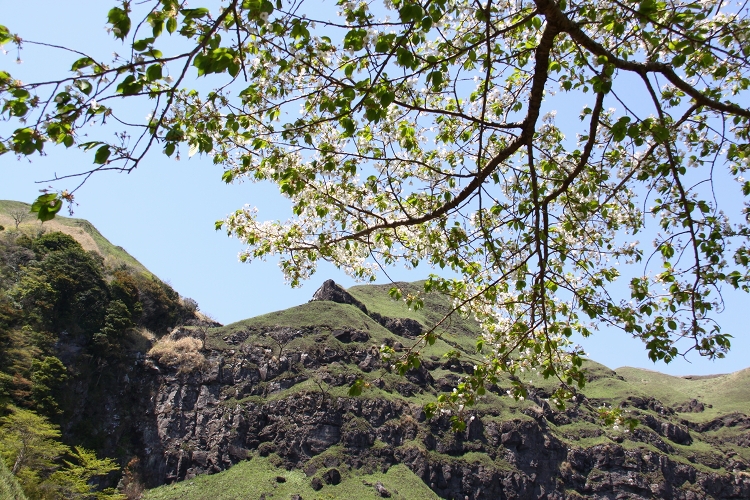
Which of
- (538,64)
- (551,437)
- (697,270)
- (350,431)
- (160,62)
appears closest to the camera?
(160,62)

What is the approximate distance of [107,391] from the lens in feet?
169

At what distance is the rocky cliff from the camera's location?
5194cm

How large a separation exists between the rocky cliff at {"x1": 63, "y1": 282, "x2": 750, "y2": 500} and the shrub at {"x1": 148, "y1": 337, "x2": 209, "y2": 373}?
424 millimetres

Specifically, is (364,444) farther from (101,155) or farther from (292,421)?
(101,155)

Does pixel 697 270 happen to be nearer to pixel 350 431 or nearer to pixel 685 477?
pixel 350 431

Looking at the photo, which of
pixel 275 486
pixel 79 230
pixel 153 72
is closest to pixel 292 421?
pixel 275 486

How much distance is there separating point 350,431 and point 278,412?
29.5ft

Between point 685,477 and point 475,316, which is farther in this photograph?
point 685,477

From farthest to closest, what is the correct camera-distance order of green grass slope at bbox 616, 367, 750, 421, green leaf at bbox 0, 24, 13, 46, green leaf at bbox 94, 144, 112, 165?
1. green grass slope at bbox 616, 367, 750, 421
2. green leaf at bbox 94, 144, 112, 165
3. green leaf at bbox 0, 24, 13, 46

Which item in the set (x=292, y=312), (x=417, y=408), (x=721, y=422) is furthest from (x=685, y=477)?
(x=292, y=312)

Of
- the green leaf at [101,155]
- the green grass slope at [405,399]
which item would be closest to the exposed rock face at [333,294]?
the green grass slope at [405,399]

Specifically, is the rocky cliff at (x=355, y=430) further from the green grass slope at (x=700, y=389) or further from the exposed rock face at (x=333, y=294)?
the green grass slope at (x=700, y=389)

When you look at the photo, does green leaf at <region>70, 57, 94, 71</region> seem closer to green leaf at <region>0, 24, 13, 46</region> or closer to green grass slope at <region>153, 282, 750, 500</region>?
green leaf at <region>0, 24, 13, 46</region>

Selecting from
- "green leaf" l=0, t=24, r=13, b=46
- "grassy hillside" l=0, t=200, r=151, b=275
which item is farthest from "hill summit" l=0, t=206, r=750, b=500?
"green leaf" l=0, t=24, r=13, b=46
